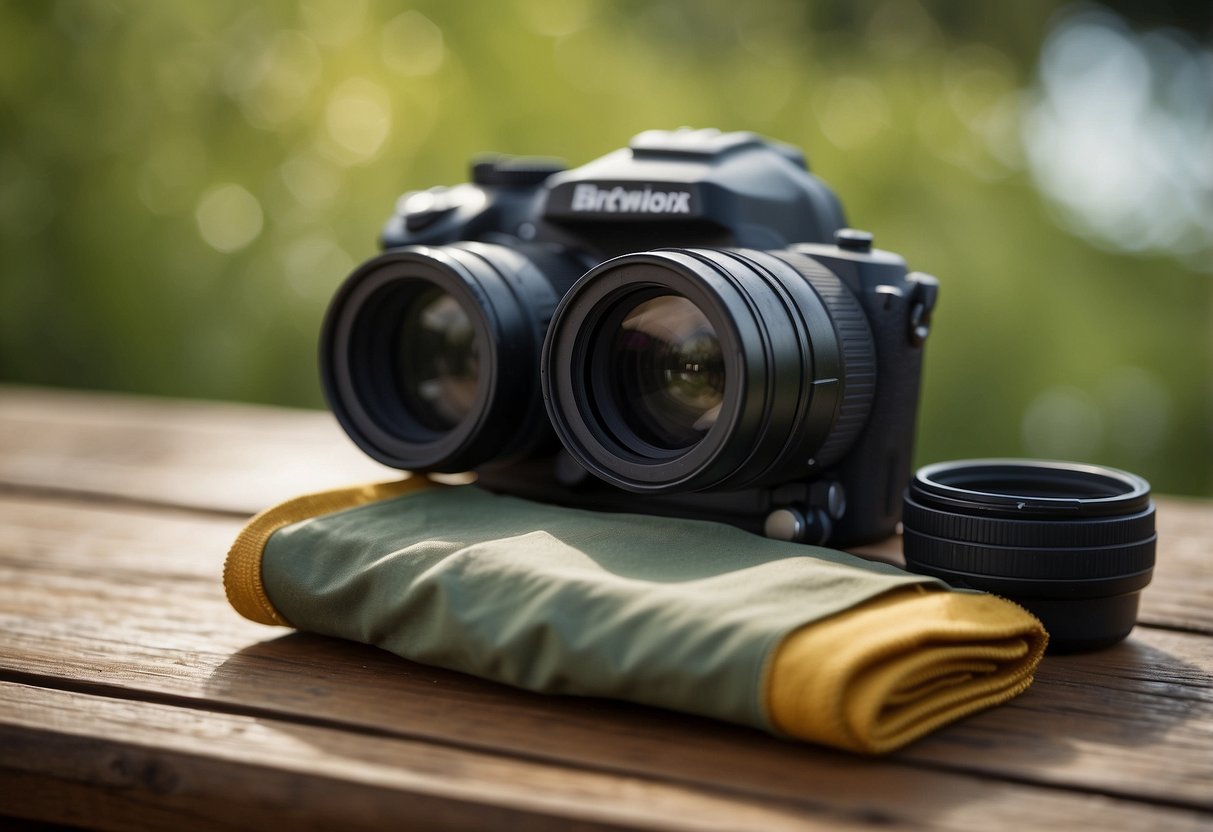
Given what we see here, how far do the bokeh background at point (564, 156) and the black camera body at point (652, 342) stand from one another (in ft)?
3.91

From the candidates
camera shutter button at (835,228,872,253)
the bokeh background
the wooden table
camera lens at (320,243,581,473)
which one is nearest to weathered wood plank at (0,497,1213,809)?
the wooden table

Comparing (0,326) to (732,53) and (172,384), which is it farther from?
(732,53)

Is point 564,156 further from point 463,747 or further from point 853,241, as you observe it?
point 463,747

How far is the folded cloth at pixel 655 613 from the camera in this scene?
0.66 metres

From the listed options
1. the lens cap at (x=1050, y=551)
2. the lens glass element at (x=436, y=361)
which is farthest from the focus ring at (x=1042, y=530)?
the lens glass element at (x=436, y=361)

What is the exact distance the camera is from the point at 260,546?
849 mm

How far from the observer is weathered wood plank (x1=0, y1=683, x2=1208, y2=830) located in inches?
24.0

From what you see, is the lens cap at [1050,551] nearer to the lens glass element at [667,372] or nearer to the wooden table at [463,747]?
the wooden table at [463,747]

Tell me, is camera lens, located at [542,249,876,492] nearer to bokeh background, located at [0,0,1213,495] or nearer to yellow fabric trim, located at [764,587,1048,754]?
yellow fabric trim, located at [764,587,1048,754]

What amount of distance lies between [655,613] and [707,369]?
0.23 m

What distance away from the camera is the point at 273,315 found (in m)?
2.37

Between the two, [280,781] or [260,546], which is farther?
[260,546]

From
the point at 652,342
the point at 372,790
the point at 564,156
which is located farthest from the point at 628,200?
the point at 564,156

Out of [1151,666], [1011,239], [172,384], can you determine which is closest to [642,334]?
[1151,666]
